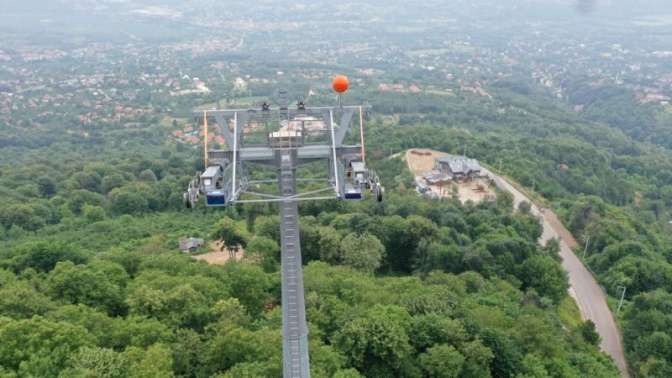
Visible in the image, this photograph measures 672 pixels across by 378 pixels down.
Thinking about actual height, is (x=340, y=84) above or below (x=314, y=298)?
above

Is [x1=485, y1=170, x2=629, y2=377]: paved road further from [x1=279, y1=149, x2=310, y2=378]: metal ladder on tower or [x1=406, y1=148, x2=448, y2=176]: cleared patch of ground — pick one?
[x1=279, y1=149, x2=310, y2=378]: metal ladder on tower

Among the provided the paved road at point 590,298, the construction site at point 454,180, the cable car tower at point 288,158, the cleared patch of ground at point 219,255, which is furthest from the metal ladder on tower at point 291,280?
the construction site at point 454,180

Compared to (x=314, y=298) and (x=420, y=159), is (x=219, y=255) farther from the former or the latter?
(x=420, y=159)

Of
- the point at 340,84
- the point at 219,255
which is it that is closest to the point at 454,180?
the point at 219,255

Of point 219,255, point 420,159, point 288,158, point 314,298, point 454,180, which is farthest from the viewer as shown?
point 420,159

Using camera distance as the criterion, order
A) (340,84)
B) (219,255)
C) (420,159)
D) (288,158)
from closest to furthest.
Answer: (340,84), (288,158), (219,255), (420,159)

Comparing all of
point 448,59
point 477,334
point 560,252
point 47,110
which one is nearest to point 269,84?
point 47,110

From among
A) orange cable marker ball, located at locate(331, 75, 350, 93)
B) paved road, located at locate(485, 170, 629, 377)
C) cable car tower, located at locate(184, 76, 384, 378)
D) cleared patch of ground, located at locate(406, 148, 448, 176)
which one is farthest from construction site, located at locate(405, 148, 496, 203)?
orange cable marker ball, located at locate(331, 75, 350, 93)

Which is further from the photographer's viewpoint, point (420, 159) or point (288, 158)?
point (420, 159)

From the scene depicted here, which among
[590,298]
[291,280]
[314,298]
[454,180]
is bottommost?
[590,298]
